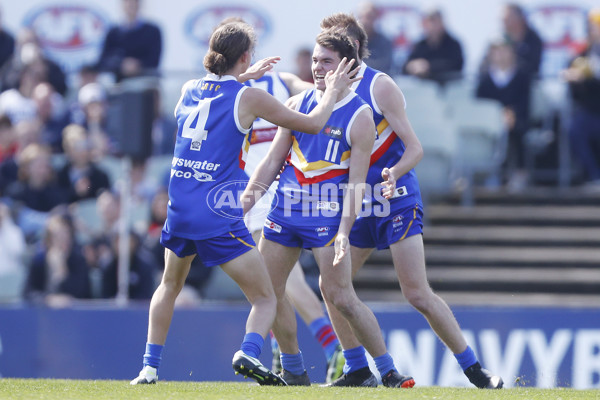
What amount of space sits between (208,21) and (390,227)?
742cm

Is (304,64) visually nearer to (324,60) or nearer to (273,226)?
(324,60)

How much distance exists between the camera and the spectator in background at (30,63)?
13.4 m

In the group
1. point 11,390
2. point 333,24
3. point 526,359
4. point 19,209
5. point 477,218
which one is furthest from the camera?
point 477,218

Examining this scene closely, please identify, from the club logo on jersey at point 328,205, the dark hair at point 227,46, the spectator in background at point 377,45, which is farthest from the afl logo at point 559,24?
the dark hair at point 227,46

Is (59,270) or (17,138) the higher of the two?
(17,138)

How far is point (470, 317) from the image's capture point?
9.59 m

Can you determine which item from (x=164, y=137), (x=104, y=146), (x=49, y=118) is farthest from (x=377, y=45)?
(x=49, y=118)

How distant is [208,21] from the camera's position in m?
13.5

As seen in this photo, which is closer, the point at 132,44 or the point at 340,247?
the point at 340,247

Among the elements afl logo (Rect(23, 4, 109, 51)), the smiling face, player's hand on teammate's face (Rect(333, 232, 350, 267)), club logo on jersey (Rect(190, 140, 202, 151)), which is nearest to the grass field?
player's hand on teammate's face (Rect(333, 232, 350, 267))

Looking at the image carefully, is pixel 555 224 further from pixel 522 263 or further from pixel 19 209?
pixel 19 209

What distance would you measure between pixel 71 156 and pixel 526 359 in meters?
5.73

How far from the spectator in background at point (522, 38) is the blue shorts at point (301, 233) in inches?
255

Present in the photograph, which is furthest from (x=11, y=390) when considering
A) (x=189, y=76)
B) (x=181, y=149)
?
(x=189, y=76)
